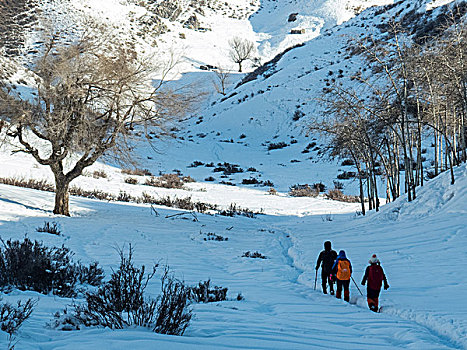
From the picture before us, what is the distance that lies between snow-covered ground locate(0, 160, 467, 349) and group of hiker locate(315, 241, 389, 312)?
199 mm

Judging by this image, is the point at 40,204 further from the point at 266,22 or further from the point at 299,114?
the point at 266,22

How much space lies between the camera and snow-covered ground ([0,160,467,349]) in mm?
3225

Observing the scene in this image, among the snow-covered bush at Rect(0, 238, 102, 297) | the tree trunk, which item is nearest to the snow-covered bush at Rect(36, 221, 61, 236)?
the tree trunk

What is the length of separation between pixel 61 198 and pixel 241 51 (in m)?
53.1

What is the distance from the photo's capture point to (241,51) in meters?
58.7

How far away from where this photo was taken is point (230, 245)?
9594 mm

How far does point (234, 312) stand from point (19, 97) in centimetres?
794

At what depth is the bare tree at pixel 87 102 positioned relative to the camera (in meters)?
8.71

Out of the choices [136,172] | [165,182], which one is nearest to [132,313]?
[165,182]

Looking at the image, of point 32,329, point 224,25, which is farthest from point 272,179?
point 224,25

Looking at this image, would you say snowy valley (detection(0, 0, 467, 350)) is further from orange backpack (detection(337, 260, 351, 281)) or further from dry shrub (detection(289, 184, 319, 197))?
dry shrub (detection(289, 184, 319, 197))

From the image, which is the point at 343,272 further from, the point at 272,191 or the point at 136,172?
the point at 136,172

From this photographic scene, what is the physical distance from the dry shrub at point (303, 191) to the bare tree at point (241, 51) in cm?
3966

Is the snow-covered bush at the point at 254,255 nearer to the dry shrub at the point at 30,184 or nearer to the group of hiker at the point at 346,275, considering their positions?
the group of hiker at the point at 346,275
